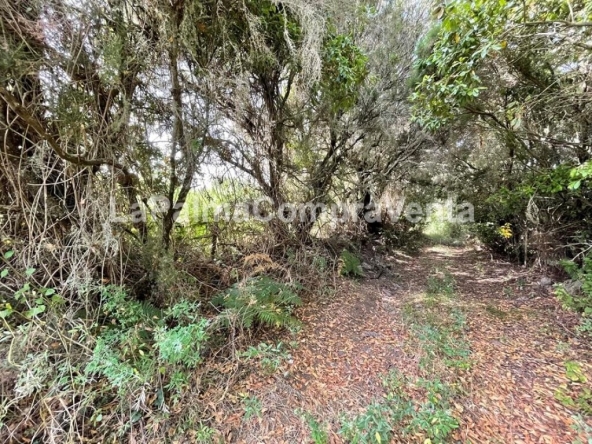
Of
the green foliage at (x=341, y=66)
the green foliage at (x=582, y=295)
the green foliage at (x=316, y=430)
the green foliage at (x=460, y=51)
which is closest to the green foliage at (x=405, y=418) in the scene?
the green foliage at (x=316, y=430)

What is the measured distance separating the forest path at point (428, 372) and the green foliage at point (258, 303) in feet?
1.15

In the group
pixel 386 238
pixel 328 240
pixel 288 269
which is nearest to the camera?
pixel 288 269

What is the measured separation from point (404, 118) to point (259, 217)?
3.29 metres

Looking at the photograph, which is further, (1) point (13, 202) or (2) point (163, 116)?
(2) point (163, 116)

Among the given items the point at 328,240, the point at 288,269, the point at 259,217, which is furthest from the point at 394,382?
the point at 328,240

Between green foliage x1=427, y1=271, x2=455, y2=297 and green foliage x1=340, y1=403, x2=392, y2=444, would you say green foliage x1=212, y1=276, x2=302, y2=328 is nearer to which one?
green foliage x1=340, y1=403, x2=392, y2=444

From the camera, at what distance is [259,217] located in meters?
3.62

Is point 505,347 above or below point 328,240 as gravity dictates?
below

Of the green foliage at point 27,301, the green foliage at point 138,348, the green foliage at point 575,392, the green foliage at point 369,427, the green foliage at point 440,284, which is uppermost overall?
the green foliage at point 27,301

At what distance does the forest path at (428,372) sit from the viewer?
170cm

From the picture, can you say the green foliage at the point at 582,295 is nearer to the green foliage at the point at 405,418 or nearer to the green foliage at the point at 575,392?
the green foliage at the point at 575,392

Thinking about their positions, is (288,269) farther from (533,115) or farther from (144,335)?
(533,115)

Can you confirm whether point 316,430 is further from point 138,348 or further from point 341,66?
point 341,66

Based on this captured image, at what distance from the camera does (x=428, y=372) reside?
2.13m
